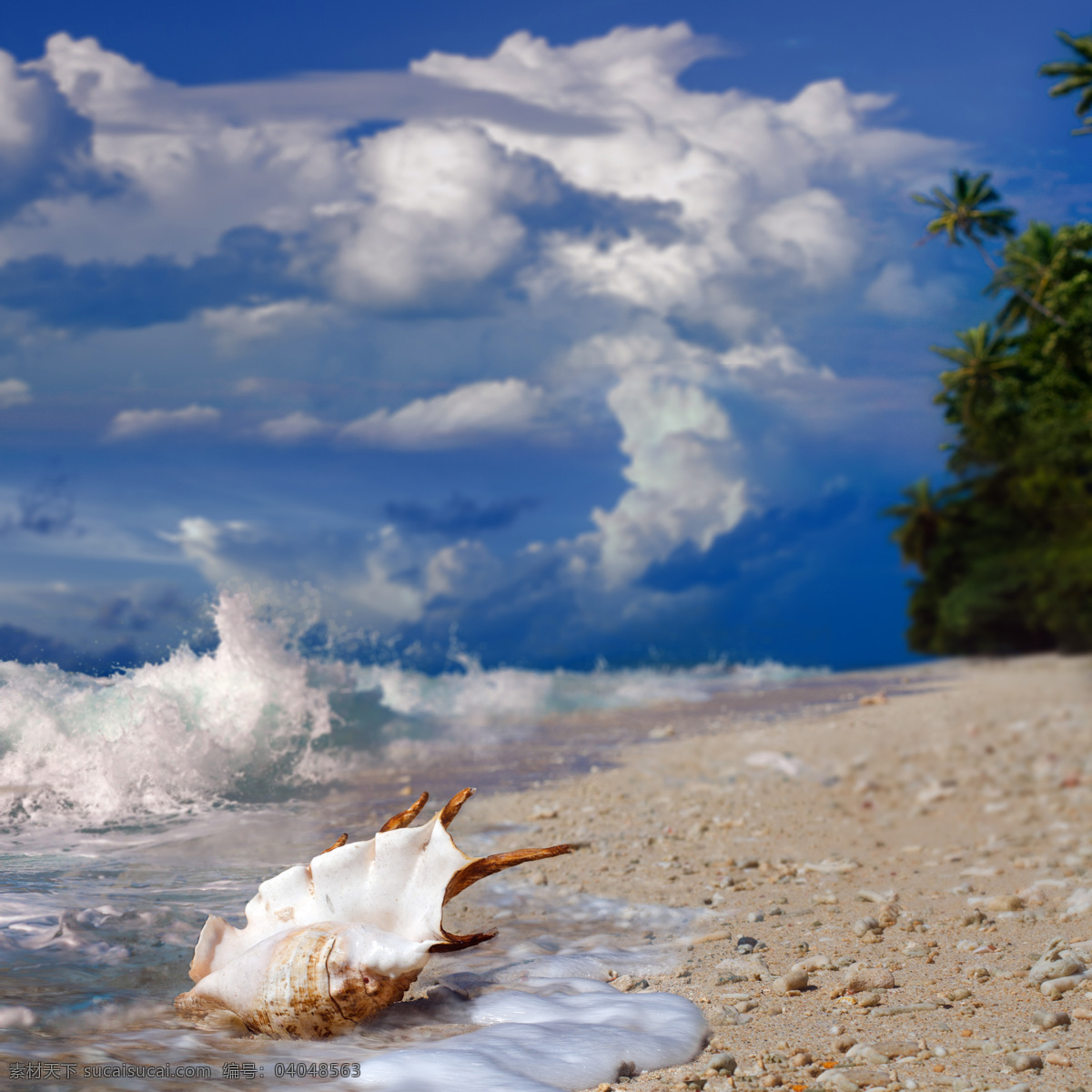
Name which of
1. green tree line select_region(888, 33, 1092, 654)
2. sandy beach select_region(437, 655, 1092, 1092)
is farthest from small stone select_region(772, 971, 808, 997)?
green tree line select_region(888, 33, 1092, 654)

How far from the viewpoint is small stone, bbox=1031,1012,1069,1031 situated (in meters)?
3.18

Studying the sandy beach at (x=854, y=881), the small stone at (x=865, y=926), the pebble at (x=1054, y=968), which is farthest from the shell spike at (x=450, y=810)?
the pebble at (x=1054, y=968)

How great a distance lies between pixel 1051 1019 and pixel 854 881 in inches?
102

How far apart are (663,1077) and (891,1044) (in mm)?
778

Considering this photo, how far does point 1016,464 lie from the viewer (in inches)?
1372

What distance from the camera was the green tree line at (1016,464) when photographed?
97.7ft

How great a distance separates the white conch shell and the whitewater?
0.42ft

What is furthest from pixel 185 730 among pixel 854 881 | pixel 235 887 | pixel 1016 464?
pixel 1016 464

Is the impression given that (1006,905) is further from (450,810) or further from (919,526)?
(919,526)

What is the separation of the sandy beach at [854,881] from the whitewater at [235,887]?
0.93 ft

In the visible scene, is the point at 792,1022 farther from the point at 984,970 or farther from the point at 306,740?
the point at 306,740

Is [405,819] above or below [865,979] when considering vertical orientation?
above

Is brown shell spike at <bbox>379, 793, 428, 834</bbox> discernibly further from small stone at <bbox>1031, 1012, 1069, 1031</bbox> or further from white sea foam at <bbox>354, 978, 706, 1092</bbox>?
small stone at <bbox>1031, 1012, 1069, 1031</bbox>

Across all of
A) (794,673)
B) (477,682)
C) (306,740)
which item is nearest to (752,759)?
(306,740)
